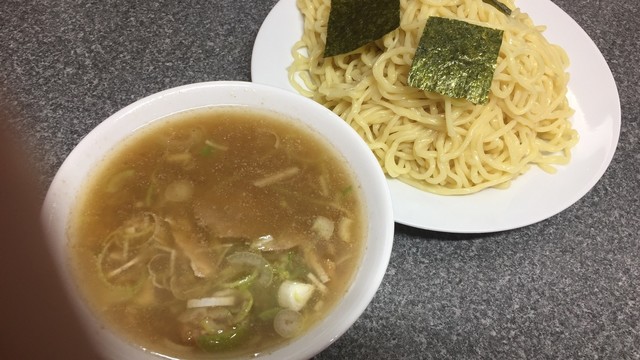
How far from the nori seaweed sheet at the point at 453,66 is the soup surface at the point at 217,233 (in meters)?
0.50

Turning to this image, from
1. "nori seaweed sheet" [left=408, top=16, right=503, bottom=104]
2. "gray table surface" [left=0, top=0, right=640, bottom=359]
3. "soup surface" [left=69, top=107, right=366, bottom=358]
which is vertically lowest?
"gray table surface" [left=0, top=0, right=640, bottom=359]

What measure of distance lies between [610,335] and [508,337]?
12.6 inches

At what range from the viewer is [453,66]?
1.67 metres

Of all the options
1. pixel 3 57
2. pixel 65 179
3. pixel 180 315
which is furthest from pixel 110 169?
pixel 3 57

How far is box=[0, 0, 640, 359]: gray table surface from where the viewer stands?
1547 millimetres

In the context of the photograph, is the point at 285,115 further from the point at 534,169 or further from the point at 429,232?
the point at 534,169

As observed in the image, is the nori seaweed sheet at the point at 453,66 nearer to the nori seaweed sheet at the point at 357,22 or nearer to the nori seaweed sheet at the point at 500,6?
the nori seaweed sheet at the point at 357,22

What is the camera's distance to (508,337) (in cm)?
154

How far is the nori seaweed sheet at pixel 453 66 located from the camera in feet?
5.47

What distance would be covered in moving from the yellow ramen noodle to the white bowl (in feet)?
1.43

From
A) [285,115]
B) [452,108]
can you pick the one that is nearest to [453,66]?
[452,108]

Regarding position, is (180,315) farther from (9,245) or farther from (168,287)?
(9,245)

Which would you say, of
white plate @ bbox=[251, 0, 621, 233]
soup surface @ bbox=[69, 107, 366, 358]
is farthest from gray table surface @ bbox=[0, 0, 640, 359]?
soup surface @ bbox=[69, 107, 366, 358]

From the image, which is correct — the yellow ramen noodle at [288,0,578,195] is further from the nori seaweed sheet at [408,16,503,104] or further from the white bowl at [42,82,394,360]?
the white bowl at [42,82,394,360]
